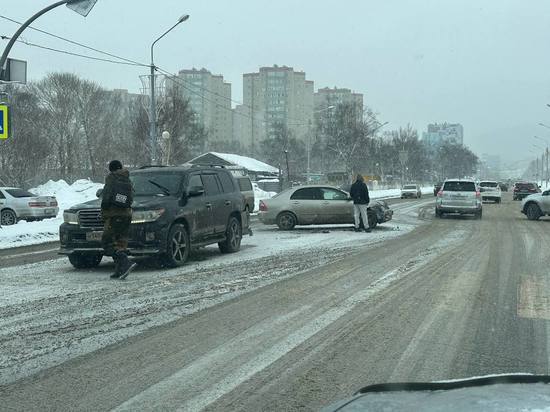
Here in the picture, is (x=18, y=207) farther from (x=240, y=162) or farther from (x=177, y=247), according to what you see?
(x=240, y=162)

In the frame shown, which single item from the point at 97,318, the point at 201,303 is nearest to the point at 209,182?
the point at 201,303

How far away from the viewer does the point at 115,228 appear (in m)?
9.03

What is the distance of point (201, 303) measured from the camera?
7.24 meters

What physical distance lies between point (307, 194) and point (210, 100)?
61.2 m

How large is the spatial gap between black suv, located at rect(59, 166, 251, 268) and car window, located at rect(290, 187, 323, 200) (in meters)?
6.02

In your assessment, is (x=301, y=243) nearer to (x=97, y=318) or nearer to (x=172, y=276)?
(x=172, y=276)

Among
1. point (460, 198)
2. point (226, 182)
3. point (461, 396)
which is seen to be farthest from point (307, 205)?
point (461, 396)

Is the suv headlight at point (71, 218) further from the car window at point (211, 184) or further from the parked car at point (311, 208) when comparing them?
the parked car at point (311, 208)

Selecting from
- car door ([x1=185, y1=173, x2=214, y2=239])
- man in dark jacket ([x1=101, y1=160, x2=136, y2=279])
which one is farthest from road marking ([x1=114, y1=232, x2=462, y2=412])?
car door ([x1=185, y1=173, x2=214, y2=239])

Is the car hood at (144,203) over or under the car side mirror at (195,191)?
under

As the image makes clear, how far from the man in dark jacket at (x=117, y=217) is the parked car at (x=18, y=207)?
14.2 meters

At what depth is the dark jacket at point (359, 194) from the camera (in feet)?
56.4

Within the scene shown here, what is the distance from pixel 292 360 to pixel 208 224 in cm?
678

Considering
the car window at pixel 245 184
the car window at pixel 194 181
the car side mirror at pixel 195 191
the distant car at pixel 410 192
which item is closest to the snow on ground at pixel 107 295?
the car side mirror at pixel 195 191
